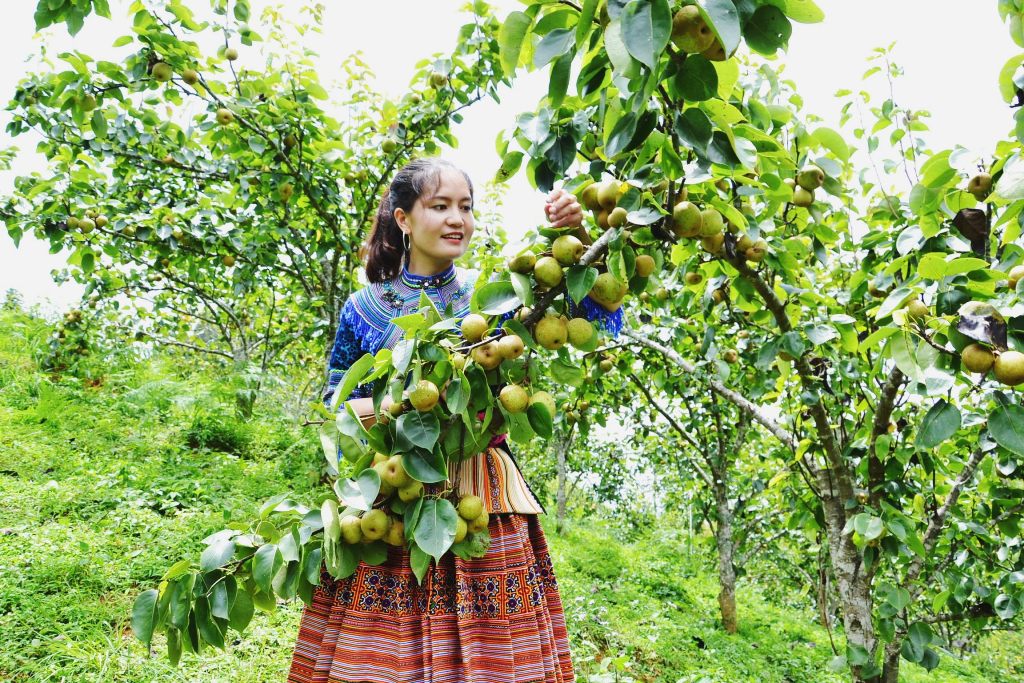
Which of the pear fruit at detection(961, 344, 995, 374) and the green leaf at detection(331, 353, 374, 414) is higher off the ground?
the green leaf at detection(331, 353, 374, 414)

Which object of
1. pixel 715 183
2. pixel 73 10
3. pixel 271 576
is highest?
pixel 73 10

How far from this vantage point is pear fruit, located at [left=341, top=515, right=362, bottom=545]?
112 cm

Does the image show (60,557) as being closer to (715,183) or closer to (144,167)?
(144,167)

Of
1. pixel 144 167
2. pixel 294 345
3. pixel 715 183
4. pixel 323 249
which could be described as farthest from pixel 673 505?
pixel 715 183

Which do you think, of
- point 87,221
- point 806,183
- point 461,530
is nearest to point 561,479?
point 87,221

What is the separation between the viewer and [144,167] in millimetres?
3682

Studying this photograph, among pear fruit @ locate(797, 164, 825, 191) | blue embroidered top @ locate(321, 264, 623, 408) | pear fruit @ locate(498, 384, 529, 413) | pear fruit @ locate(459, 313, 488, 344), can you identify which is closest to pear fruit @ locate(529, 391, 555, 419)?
pear fruit @ locate(498, 384, 529, 413)

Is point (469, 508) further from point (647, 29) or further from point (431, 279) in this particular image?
point (647, 29)

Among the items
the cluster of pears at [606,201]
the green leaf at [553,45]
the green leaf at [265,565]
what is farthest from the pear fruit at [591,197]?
the green leaf at [265,565]

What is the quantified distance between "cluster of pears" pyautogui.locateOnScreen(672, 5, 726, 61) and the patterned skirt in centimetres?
99

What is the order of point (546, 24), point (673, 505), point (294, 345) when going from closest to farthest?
point (546, 24)
point (294, 345)
point (673, 505)

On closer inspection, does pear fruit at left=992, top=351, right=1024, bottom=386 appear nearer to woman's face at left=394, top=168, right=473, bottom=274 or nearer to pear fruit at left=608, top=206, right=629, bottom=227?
pear fruit at left=608, top=206, right=629, bottom=227

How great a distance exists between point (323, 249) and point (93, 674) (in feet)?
7.74

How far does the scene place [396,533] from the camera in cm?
115
